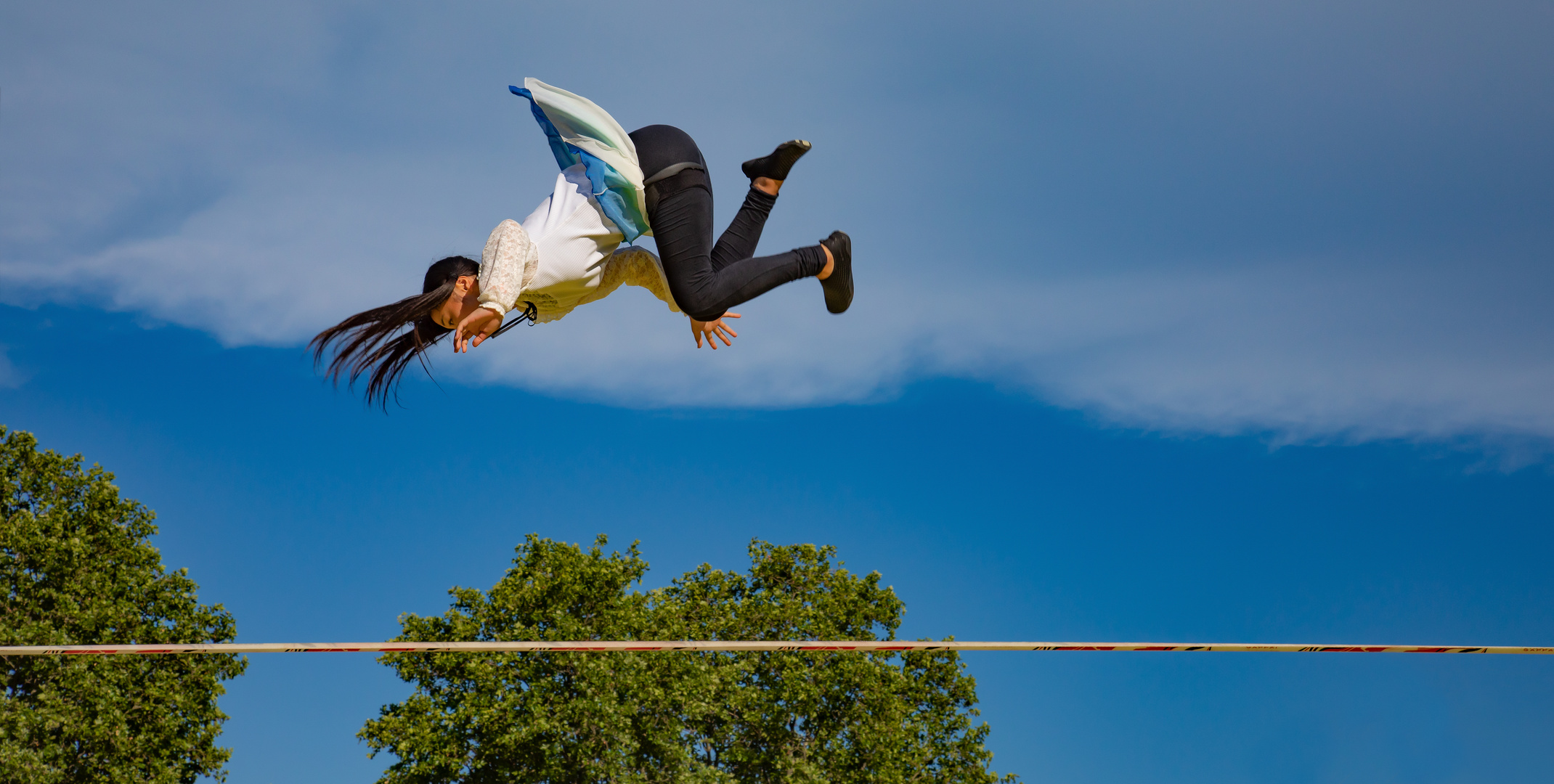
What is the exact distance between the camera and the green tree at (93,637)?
17.5 metres

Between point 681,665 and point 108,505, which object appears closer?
point 108,505

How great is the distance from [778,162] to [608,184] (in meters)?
0.66

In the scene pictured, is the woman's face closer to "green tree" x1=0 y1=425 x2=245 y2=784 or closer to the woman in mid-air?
the woman in mid-air

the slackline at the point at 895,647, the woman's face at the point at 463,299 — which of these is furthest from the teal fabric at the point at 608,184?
the slackline at the point at 895,647

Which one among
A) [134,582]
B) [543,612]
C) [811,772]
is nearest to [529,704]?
[543,612]

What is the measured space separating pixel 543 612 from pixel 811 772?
5806 millimetres

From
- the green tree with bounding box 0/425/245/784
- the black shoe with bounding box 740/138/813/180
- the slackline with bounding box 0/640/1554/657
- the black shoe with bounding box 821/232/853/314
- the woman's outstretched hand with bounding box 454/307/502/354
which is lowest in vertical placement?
the slackline with bounding box 0/640/1554/657

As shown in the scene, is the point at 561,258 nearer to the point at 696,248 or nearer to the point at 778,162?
the point at 696,248

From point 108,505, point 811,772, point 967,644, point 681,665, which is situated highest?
point 108,505

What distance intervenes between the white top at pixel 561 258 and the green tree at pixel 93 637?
1664cm

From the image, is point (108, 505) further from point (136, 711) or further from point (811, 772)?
point (811, 772)

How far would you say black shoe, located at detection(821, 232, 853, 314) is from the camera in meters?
4.54

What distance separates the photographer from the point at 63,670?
17.9 meters

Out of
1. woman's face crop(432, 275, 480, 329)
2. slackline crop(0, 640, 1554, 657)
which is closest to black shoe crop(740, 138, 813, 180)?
woman's face crop(432, 275, 480, 329)
